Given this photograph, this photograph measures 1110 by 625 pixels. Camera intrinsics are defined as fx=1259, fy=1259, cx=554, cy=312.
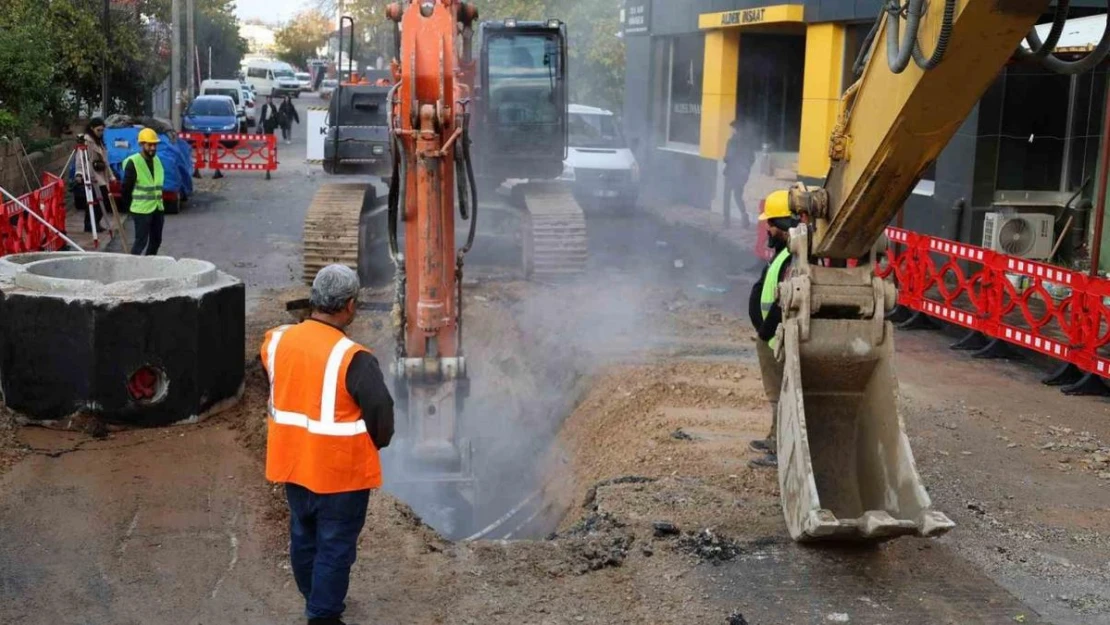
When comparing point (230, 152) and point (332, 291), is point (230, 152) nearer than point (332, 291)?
No

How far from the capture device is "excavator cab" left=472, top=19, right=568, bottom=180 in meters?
16.9

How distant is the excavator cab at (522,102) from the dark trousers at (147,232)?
442 centimetres

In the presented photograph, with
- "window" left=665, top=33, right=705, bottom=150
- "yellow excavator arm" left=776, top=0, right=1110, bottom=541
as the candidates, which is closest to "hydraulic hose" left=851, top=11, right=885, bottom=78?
"yellow excavator arm" left=776, top=0, right=1110, bottom=541

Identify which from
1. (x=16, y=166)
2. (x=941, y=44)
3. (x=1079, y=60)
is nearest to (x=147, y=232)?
(x=16, y=166)

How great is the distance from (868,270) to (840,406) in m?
0.81

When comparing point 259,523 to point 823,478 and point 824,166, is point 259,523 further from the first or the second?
point 824,166

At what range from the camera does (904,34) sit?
5566 millimetres

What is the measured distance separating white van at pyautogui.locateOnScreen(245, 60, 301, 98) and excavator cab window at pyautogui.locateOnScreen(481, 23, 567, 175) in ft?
155

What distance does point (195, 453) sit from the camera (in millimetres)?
8461

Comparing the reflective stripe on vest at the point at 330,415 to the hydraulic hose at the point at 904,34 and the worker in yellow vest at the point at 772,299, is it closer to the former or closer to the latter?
the hydraulic hose at the point at 904,34

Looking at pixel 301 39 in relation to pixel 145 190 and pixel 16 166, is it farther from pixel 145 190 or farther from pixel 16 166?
pixel 145 190

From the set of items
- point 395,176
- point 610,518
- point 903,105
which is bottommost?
point 610,518

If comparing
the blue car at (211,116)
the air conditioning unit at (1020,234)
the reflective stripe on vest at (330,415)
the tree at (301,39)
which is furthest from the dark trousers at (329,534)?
the tree at (301,39)

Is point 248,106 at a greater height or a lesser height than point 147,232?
greater
